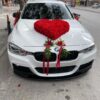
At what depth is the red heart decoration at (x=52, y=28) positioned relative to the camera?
5348mm

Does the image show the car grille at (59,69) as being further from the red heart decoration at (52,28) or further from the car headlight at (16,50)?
the red heart decoration at (52,28)

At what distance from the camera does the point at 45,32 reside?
5441mm

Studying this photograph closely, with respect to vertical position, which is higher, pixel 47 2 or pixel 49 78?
pixel 47 2

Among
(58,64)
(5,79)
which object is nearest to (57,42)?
(58,64)

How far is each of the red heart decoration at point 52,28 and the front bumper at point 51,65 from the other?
620mm

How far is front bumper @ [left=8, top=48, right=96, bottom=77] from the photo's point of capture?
5020mm

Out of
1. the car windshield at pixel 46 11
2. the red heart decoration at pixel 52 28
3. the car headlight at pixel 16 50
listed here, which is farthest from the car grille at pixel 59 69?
the car windshield at pixel 46 11

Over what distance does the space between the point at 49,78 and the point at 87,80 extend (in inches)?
31.4

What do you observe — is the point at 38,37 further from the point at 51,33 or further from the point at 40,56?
the point at 40,56

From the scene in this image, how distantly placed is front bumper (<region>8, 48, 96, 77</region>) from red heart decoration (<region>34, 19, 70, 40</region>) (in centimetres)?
62

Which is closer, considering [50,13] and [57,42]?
[57,42]

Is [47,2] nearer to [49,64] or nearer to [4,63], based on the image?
[4,63]

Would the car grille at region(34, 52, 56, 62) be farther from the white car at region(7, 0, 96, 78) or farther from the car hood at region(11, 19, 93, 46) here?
the car hood at region(11, 19, 93, 46)

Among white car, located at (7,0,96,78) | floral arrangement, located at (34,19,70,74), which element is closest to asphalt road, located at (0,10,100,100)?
white car, located at (7,0,96,78)
